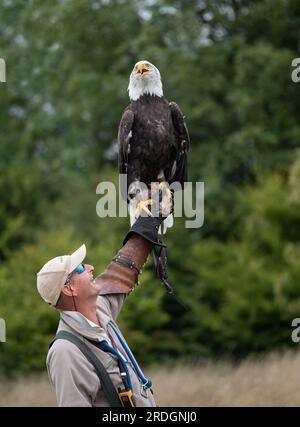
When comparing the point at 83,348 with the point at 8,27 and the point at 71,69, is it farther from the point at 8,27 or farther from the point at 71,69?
the point at 8,27

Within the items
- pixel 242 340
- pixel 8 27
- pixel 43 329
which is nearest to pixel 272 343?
pixel 242 340

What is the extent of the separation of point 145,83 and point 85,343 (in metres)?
2.96

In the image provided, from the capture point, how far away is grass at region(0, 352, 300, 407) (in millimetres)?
9180

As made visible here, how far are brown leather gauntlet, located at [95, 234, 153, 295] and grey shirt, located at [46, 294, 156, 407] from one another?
0.78ft

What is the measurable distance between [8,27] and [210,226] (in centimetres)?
1036

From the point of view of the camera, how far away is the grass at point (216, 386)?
361 inches

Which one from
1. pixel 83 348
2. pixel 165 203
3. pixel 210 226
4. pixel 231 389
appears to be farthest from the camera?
pixel 210 226

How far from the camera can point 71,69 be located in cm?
2123

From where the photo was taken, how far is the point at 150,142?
18.5 ft

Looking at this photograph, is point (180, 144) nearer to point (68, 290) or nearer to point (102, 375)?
point (68, 290)

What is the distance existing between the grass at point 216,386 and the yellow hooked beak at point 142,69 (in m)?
4.29

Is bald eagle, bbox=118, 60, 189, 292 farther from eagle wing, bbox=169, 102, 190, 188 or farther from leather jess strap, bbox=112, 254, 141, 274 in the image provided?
leather jess strap, bbox=112, 254, 141, 274

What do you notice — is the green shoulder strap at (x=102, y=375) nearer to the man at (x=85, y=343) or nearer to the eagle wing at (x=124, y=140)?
the man at (x=85, y=343)
